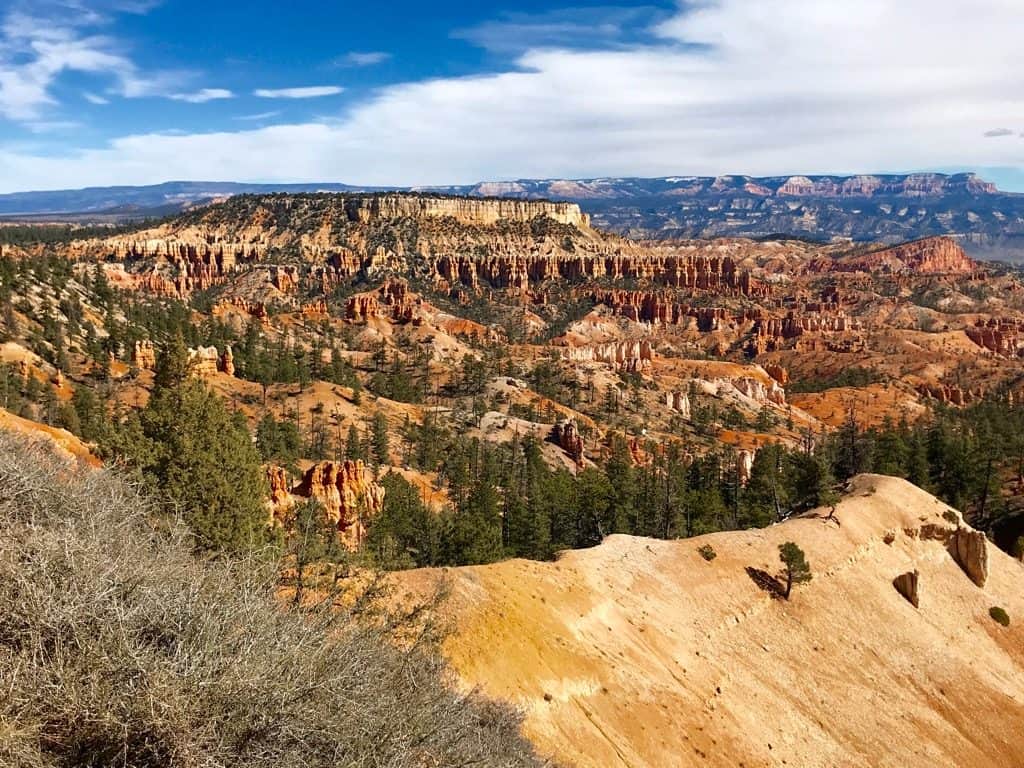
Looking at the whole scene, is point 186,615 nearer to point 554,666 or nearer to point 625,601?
point 554,666

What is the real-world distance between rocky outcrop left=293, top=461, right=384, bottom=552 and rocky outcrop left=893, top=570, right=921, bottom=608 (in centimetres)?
3552

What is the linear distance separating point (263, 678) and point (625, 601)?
2696cm

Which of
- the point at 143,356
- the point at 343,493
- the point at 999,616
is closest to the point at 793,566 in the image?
the point at 999,616

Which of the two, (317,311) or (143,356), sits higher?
(143,356)

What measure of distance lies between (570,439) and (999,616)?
170ft

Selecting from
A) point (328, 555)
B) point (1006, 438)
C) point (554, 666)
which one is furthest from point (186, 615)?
point (1006, 438)

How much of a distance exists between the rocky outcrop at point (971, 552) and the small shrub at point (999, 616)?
2.22 m

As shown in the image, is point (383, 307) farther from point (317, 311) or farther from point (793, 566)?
point (793, 566)

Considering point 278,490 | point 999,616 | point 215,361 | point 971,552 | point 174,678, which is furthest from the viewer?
point 215,361

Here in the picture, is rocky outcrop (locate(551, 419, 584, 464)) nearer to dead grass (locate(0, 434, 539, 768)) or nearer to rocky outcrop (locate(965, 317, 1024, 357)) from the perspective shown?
dead grass (locate(0, 434, 539, 768))

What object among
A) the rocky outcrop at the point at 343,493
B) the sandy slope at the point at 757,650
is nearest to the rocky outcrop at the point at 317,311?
the rocky outcrop at the point at 343,493

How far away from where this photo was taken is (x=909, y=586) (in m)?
45.6

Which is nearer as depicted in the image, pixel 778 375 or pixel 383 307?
pixel 778 375

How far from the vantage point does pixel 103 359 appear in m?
81.5
